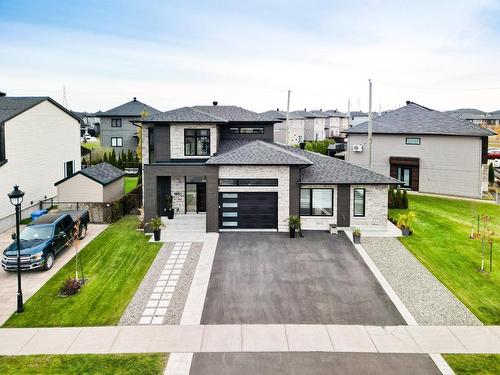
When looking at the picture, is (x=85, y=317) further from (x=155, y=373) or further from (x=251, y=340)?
(x=251, y=340)

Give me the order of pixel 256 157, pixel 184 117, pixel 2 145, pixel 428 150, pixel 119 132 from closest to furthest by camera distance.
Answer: pixel 256 157
pixel 184 117
pixel 2 145
pixel 428 150
pixel 119 132

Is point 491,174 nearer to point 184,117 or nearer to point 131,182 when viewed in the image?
point 184,117

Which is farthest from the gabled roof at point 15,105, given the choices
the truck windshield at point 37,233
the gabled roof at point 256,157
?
the gabled roof at point 256,157

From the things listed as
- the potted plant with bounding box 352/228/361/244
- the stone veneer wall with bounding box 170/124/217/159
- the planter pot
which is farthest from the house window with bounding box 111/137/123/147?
the potted plant with bounding box 352/228/361/244

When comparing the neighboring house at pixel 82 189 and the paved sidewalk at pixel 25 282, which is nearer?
the paved sidewalk at pixel 25 282

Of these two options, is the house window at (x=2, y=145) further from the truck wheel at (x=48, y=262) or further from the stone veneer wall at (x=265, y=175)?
the stone veneer wall at (x=265, y=175)

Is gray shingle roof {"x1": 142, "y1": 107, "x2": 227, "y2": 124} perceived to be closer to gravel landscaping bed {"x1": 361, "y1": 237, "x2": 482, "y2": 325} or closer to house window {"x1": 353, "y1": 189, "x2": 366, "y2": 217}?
house window {"x1": 353, "y1": 189, "x2": 366, "y2": 217}

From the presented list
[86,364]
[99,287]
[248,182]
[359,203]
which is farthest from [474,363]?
[248,182]
